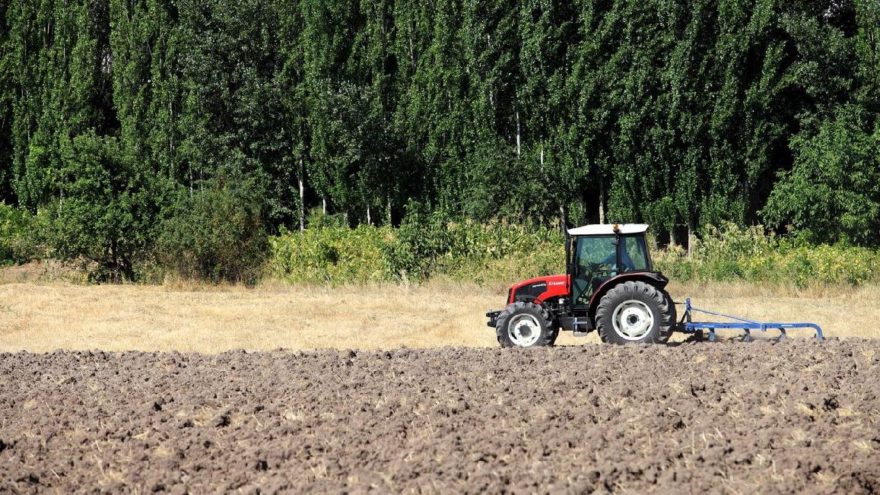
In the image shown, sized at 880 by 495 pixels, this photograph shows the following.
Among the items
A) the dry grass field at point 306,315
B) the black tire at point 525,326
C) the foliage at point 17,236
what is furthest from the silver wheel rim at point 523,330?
the foliage at point 17,236

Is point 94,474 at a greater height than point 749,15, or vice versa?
point 749,15

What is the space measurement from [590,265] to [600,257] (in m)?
0.17

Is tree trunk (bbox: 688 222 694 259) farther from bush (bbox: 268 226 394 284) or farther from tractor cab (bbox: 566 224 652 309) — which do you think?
tractor cab (bbox: 566 224 652 309)

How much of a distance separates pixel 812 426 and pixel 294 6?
27.3 metres

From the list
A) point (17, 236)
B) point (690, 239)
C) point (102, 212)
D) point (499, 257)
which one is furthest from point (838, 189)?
point (17, 236)

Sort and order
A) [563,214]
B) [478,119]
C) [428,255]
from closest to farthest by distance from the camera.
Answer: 1. [428,255]
2. [563,214]
3. [478,119]

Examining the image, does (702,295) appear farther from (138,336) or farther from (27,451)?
(27,451)

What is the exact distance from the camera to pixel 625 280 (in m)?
13.0

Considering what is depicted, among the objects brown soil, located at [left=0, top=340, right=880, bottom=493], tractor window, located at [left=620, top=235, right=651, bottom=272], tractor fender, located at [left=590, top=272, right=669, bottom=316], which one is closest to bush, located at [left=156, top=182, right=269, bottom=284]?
brown soil, located at [left=0, top=340, right=880, bottom=493]

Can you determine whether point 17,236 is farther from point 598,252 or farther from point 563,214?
point 598,252

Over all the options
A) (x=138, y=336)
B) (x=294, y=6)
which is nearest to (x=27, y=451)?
(x=138, y=336)

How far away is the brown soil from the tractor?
40.4 inches

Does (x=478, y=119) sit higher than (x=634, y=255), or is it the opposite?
(x=478, y=119)

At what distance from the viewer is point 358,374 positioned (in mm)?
10773
